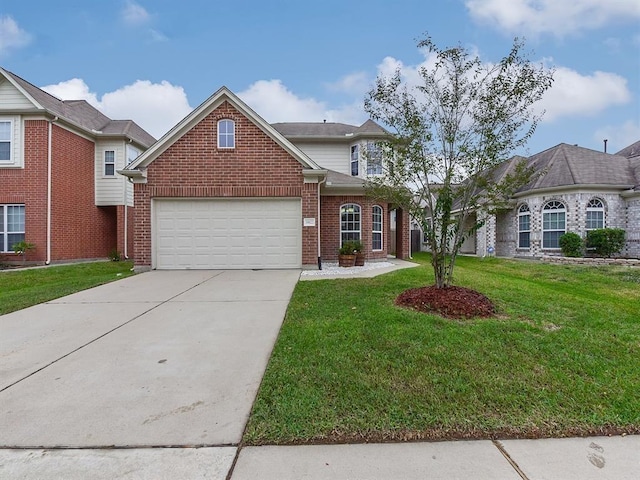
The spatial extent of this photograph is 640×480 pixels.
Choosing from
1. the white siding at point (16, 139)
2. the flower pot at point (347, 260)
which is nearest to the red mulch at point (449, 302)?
the flower pot at point (347, 260)

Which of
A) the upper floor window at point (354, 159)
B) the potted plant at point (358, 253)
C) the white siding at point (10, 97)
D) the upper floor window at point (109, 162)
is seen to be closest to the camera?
the potted plant at point (358, 253)

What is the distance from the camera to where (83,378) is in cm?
334

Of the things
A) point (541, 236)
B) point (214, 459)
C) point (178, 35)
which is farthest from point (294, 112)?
point (214, 459)

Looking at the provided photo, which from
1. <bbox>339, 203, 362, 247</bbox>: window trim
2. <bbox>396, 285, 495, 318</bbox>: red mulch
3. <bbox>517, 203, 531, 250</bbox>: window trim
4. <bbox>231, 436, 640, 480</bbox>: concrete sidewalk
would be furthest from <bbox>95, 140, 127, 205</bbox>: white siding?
<bbox>517, 203, 531, 250</bbox>: window trim

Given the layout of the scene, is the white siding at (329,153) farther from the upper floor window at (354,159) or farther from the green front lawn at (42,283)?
the green front lawn at (42,283)

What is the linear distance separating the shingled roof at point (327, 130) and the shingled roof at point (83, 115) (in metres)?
7.08

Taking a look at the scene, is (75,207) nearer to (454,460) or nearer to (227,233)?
(227,233)

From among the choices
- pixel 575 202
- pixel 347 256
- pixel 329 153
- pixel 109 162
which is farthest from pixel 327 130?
pixel 575 202

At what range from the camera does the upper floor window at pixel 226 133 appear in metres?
10.9

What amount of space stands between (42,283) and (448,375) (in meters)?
10.8

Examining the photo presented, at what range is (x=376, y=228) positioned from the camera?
14.2 m

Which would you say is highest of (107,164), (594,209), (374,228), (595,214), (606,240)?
(107,164)

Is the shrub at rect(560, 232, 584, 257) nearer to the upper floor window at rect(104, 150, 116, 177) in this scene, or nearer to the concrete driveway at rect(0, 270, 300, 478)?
the concrete driveway at rect(0, 270, 300, 478)

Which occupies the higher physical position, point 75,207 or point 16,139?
point 16,139
